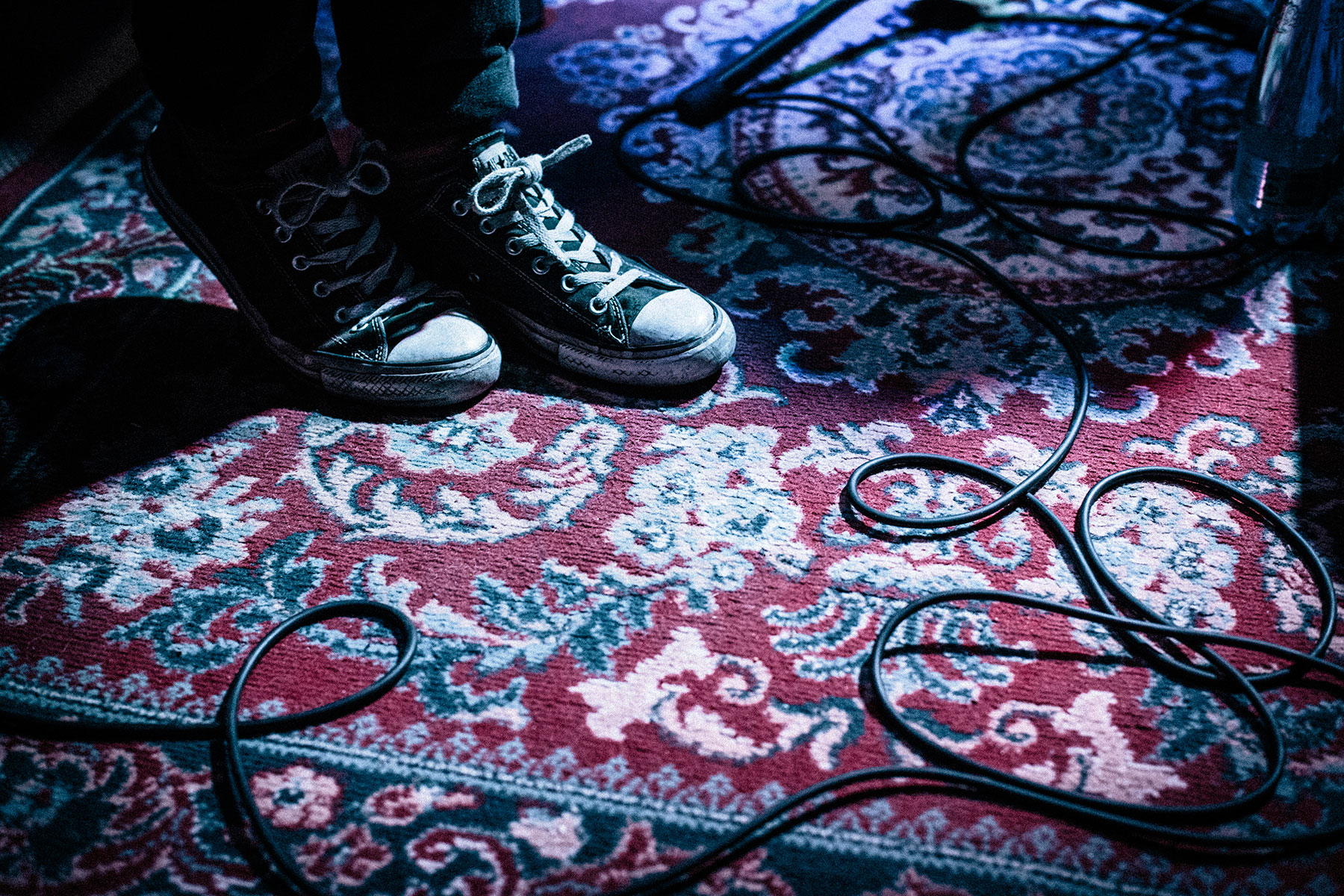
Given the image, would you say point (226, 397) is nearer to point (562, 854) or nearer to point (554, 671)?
point (554, 671)

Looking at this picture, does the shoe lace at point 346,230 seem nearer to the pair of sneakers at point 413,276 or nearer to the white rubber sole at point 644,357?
the pair of sneakers at point 413,276

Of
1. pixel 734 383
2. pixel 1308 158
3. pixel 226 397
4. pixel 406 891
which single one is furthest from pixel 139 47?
pixel 1308 158

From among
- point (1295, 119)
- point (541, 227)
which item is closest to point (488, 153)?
point (541, 227)

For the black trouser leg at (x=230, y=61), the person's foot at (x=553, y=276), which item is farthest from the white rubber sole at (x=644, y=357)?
the black trouser leg at (x=230, y=61)

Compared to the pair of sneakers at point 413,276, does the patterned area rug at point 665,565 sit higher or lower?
lower

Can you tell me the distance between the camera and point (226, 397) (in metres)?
0.92

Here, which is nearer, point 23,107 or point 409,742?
point 409,742

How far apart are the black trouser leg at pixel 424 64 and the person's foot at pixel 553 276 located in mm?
48

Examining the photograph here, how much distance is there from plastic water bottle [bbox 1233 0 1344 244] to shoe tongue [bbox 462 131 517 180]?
84cm

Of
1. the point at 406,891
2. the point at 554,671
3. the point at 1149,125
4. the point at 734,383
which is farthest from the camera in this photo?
the point at 1149,125

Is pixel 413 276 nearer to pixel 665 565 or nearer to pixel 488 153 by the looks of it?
pixel 488 153

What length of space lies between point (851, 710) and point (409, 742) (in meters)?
0.31

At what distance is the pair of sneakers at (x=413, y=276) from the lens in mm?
863

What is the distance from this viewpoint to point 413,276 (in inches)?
36.8
